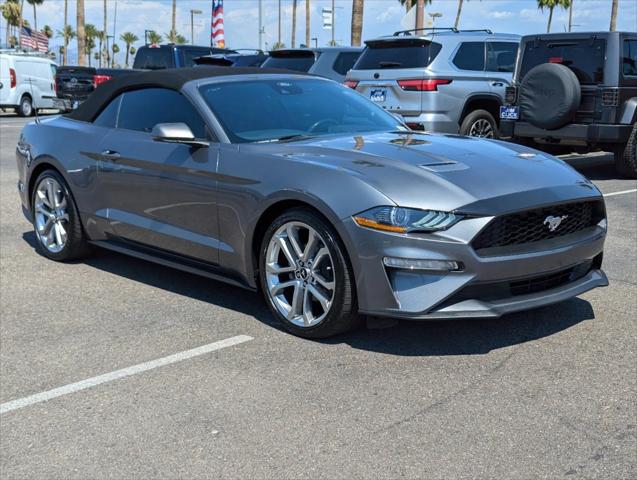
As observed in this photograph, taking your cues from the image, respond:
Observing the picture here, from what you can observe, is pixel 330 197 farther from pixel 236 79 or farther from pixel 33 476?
pixel 33 476

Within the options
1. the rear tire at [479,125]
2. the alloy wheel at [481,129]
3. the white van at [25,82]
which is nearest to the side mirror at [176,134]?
the rear tire at [479,125]

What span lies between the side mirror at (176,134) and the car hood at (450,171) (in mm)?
591

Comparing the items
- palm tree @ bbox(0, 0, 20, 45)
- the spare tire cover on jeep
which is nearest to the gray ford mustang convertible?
the spare tire cover on jeep

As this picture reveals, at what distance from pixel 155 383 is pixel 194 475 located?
3.36 ft

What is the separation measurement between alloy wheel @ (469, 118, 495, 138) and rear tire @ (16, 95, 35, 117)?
18.7 meters

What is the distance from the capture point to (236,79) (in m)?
5.72

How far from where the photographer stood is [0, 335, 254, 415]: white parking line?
3969 millimetres

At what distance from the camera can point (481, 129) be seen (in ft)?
40.4

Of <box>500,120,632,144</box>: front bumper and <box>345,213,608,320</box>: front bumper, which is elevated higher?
<box>500,120,632,144</box>: front bumper

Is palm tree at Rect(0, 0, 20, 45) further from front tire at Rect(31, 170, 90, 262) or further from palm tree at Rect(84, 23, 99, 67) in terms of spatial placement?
front tire at Rect(31, 170, 90, 262)

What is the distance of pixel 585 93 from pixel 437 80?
198 centimetres

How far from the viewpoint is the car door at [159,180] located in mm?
5230

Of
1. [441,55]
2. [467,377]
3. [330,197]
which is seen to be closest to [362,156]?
[330,197]

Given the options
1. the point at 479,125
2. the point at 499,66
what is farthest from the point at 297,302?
the point at 499,66
